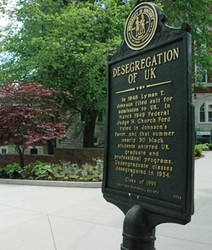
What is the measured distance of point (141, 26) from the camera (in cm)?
317

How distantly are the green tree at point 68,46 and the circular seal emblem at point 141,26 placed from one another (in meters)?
10.2

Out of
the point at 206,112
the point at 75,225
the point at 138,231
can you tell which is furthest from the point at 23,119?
the point at 206,112

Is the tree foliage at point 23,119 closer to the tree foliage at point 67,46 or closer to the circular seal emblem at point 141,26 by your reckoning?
the tree foliage at point 67,46

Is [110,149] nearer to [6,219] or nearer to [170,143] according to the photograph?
[170,143]

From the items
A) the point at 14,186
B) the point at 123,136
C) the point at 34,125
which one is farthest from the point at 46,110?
the point at 123,136

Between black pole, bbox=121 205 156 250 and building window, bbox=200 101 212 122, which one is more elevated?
building window, bbox=200 101 212 122

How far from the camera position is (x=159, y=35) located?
301cm

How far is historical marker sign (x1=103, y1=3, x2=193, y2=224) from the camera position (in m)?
2.69

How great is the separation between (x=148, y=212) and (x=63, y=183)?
718 cm

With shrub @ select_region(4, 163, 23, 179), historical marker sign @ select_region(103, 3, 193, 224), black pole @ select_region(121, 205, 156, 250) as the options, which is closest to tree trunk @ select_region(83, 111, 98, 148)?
shrub @ select_region(4, 163, 23, 179)

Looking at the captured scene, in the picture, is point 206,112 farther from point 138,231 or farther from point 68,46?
point 138,231

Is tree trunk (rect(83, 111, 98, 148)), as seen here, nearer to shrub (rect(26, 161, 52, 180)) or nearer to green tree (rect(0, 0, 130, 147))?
green tree (rect(0, 0, 130, 147))

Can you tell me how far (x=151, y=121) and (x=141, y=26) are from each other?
3.19 feet

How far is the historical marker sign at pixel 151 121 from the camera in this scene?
2688 mm
